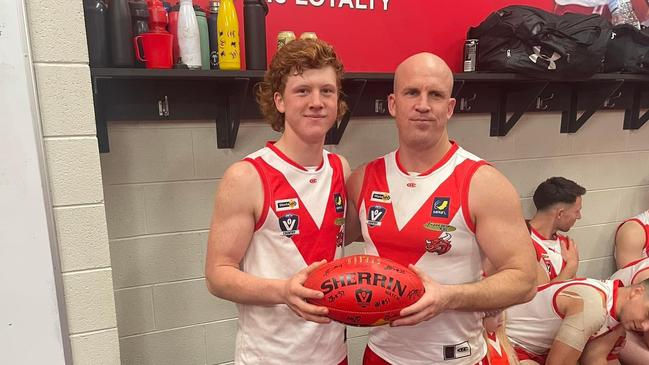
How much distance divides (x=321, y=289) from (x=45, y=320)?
2.62 ft

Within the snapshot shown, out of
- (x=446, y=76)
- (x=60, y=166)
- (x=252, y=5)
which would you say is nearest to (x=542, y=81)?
(x=446, y=76)

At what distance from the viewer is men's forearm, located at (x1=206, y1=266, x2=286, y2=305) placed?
104 cm

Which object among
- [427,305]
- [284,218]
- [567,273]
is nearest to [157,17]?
[284,218]

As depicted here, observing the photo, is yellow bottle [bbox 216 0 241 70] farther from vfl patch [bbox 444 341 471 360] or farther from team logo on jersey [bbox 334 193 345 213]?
vfl patch [bbox 444 341 471 360]

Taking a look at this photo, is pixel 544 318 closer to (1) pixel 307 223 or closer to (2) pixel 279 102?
(1) pixel 307 223

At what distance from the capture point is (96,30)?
56.6 inches

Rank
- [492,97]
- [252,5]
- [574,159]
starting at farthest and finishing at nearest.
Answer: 1. [574,159]
2. [492,97]
3. [252,5]

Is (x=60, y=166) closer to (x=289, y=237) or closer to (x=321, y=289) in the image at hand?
(x=289, y=237)

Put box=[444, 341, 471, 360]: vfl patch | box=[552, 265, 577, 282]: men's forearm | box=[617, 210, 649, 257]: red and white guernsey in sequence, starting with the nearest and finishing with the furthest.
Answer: box=[444, 341, 471, 360]: vfl patch, box=[552, 265, 577, 282]: men's forearm, box=[617, 210, 649, 257]: red and white guernsey

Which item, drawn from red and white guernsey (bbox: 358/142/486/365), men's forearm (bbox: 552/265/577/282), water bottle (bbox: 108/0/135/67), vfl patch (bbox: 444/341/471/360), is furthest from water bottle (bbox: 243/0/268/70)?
men's forearm (bbox: 552/265/577/282)

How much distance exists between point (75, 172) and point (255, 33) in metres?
0.77

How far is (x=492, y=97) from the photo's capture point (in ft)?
7.36

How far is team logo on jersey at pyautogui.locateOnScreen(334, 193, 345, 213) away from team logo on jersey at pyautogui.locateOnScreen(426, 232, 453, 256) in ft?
0.81

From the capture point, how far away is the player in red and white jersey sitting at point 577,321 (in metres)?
1.82
